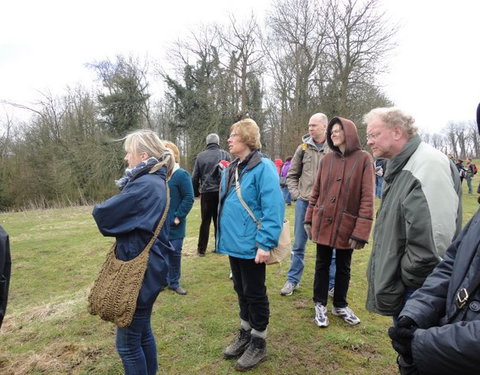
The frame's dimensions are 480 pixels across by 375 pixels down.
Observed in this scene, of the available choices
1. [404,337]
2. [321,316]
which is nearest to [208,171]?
[321,316]

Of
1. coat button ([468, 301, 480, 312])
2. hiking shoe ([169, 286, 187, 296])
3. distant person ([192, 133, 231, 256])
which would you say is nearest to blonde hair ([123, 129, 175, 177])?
coat button ([468, 301, 480, 312])

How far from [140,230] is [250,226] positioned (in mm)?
940

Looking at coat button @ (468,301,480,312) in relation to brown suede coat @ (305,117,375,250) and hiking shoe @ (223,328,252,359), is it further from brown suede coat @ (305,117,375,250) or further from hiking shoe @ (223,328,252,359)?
hiking shoe @ (223,328,252,359)

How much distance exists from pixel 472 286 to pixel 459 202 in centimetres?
86

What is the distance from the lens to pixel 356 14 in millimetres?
21719

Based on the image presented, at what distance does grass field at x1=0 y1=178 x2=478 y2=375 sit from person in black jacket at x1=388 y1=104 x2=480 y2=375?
1535 mm

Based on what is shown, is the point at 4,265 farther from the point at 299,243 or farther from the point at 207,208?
the point at 207,208

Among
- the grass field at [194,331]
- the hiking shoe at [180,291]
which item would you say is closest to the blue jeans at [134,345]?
the grass field at [194,331]

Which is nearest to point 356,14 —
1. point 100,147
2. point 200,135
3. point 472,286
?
point 200,135

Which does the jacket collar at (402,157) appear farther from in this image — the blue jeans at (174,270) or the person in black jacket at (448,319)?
the blue jeans at (174,270)

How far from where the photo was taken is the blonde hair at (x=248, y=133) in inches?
116

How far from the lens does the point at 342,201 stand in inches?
129

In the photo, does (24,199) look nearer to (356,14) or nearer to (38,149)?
(38,149)

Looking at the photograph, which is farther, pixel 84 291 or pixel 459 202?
pixel 84 291
